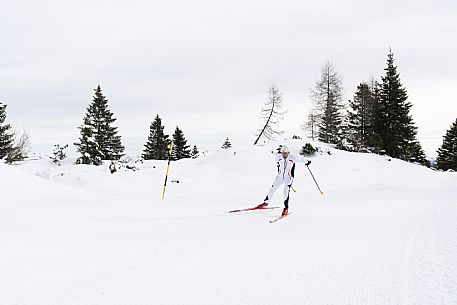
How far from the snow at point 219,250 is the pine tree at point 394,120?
25.9m

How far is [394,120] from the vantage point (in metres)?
36.3

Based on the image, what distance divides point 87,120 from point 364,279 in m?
41.0

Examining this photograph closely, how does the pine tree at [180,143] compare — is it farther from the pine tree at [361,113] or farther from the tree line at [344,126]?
the pine tree at [361,113]

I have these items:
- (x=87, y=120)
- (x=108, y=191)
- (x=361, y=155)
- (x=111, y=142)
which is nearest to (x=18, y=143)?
(x=87, y=120)

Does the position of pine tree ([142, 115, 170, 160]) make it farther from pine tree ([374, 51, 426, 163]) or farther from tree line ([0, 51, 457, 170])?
pine tree ([374, 51, 426, 163])

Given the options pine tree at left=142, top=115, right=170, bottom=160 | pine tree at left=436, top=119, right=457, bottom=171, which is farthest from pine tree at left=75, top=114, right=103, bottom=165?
pine tree at left=436, top=119, right=457, bottom=171

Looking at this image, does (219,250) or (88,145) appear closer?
(219,250)

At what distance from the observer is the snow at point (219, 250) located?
4.13 metres

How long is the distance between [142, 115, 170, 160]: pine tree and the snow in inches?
1480

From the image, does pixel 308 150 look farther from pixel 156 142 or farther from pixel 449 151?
pixel 449 151

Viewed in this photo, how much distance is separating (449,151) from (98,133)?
4395cm

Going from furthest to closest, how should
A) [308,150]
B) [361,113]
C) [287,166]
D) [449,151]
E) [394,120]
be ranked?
[449,151] → [361,113] → [394,120] → [308,150] → [287,166]

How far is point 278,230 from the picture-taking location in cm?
754

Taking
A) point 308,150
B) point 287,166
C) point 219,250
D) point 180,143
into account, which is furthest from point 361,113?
point 219,250
